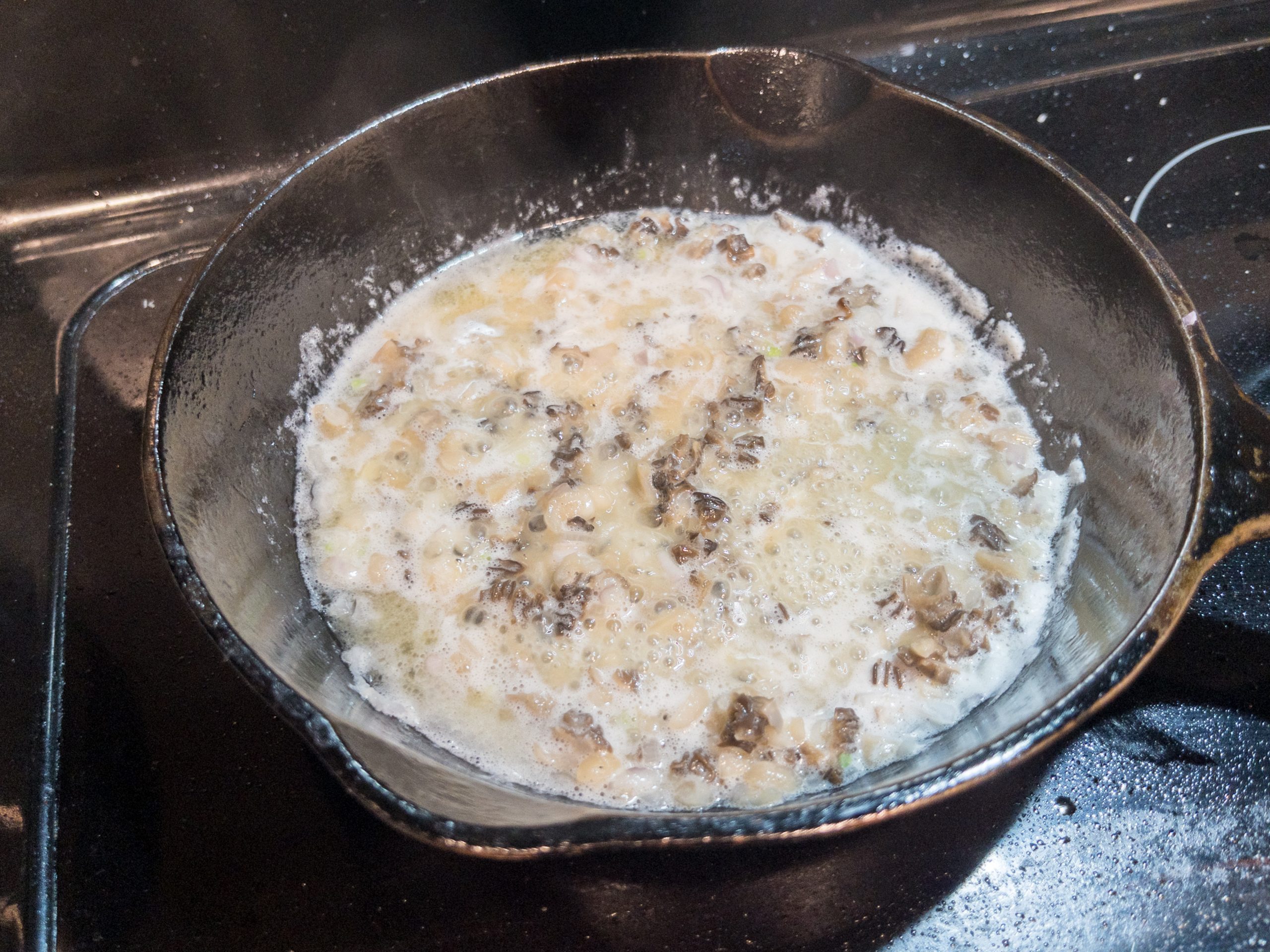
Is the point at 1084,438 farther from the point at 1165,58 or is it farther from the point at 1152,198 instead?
the point at 1165,58

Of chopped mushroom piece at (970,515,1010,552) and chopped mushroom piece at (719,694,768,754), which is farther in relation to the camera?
chopped mushroom piece at (970,515,1010,552)

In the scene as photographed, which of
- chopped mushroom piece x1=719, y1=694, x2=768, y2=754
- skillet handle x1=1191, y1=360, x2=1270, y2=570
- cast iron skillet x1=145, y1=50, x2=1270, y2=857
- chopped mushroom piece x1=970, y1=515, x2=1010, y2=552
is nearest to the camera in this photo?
cast iron skillet x1=145, y1=50, x2=1270, y2=857

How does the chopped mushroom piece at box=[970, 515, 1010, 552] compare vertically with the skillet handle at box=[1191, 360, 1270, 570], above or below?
below

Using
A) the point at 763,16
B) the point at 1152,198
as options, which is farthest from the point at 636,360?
the point at 1152,198

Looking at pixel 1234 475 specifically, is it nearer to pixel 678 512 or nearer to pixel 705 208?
pixel 678 512

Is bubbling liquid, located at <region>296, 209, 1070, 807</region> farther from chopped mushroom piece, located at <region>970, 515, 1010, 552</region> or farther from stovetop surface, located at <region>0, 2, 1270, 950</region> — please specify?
stovetop surface, located at <region>0, 2, 1270, 950</region>

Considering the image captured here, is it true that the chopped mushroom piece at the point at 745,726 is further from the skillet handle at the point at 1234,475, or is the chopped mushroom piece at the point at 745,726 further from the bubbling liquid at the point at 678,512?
the skillet handle at the point at 1234,475

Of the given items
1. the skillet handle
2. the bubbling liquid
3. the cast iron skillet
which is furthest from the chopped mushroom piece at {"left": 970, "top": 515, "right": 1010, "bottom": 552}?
the skillet handle
